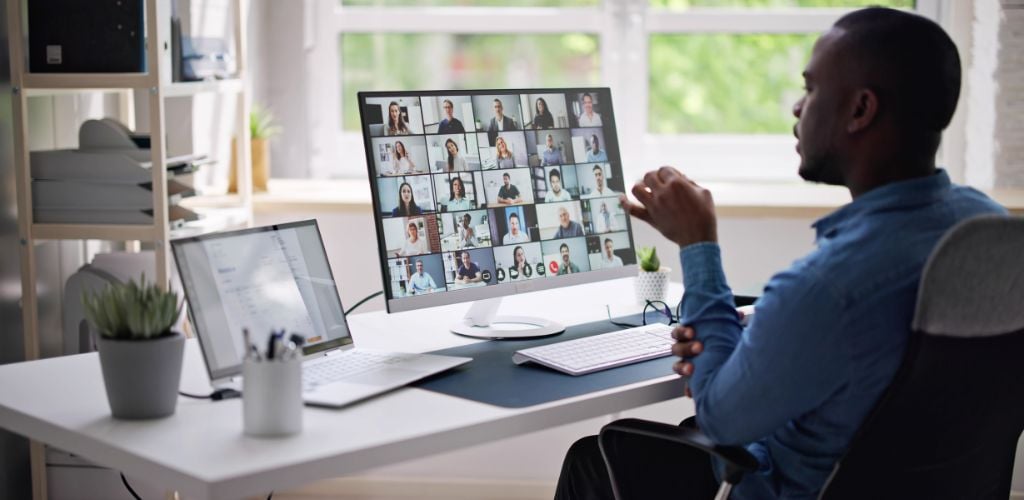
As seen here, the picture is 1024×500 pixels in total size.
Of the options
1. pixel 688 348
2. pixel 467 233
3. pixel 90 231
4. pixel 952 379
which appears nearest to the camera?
pixel 952 379

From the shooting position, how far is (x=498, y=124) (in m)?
2.13

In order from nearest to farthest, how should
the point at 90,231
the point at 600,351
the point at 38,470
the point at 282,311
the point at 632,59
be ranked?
the point at 282,311, the point at 600,351, the point at 90,231, the point at 38,470, the point at 632,59

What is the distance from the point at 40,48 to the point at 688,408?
1.89 meters

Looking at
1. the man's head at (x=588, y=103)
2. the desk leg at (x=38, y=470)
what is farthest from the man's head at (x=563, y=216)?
the desk leg at (x=38, y=470)

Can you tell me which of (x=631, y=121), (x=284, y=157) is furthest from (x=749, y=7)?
(x=284, y=157)

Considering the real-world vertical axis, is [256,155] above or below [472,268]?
above

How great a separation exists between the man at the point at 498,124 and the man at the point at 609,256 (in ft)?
0.98

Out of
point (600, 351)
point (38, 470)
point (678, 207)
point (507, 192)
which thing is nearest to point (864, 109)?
point (678, 207)

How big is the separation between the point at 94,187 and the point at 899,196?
1730mm

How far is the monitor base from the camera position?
211 cm

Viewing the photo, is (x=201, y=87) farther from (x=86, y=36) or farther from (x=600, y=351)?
(x=600, y=351)

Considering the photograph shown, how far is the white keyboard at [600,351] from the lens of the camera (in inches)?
74.2

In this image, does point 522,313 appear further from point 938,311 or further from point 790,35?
point 790,35

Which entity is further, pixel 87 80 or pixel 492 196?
pixel 87 80
